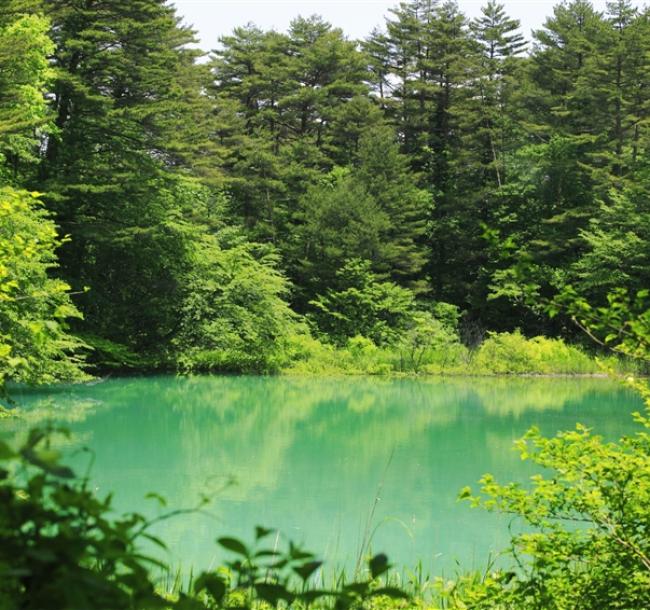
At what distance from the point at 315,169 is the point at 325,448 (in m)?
16.3

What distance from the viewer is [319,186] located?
78.6ft

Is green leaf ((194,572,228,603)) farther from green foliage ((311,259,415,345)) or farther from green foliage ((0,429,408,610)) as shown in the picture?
green foliage ((311,259,415,345))

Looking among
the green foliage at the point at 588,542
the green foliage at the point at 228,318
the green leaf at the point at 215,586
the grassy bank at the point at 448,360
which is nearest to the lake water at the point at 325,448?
the green foliage at the point at 588,542

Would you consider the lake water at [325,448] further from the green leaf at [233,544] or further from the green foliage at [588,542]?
the green leaf at [233,544]

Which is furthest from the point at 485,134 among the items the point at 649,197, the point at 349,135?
the point at 649,197

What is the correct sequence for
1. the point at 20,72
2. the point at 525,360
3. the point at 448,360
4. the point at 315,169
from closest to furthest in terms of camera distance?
the point at 20,72
the point at 525,360
the point at 448,360
the point at 315,169

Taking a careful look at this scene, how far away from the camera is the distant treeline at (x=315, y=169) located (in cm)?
1625

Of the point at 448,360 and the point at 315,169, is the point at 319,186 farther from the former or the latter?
the point at 448,360

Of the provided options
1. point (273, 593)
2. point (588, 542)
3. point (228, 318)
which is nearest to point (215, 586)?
point (273, 593)

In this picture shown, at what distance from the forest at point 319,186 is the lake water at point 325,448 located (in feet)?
→ 4.30

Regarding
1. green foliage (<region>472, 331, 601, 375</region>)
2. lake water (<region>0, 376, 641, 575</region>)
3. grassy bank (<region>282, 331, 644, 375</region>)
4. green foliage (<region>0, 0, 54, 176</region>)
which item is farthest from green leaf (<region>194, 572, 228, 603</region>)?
green foliage (<region>472, 331, 601, 375</region>)

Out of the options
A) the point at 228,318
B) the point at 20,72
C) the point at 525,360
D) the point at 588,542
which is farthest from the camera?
the point at 525,360

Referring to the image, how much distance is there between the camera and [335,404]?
13680mm

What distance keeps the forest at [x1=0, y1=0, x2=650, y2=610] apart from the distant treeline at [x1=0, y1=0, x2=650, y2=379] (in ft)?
0.21
